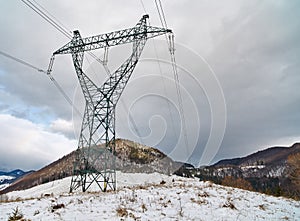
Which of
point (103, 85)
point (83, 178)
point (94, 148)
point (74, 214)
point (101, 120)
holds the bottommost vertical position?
point (74, 214)

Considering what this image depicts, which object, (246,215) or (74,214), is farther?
(246,215)

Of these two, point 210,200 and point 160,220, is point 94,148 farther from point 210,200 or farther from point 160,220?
point 160,220

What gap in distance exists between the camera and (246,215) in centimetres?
950

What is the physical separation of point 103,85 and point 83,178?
9810 mm

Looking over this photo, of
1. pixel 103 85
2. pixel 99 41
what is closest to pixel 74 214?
pixel 103 85

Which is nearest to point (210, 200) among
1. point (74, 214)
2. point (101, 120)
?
point (74, 214)

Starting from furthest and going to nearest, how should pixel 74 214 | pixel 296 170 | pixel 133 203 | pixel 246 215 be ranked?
pixel 296 170 < pixel 133 203 < pixel 246 215 < pixel 74 214

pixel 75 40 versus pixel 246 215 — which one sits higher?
pixel 75 40

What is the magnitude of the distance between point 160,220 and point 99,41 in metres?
22.5

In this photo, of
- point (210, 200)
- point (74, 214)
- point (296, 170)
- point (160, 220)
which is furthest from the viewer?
point (296, 170)

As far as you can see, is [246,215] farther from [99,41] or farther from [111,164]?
[99,41]

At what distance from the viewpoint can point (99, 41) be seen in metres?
26.6

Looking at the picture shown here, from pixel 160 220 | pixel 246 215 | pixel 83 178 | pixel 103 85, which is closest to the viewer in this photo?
pixel 160 220

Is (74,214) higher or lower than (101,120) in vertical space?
lower
